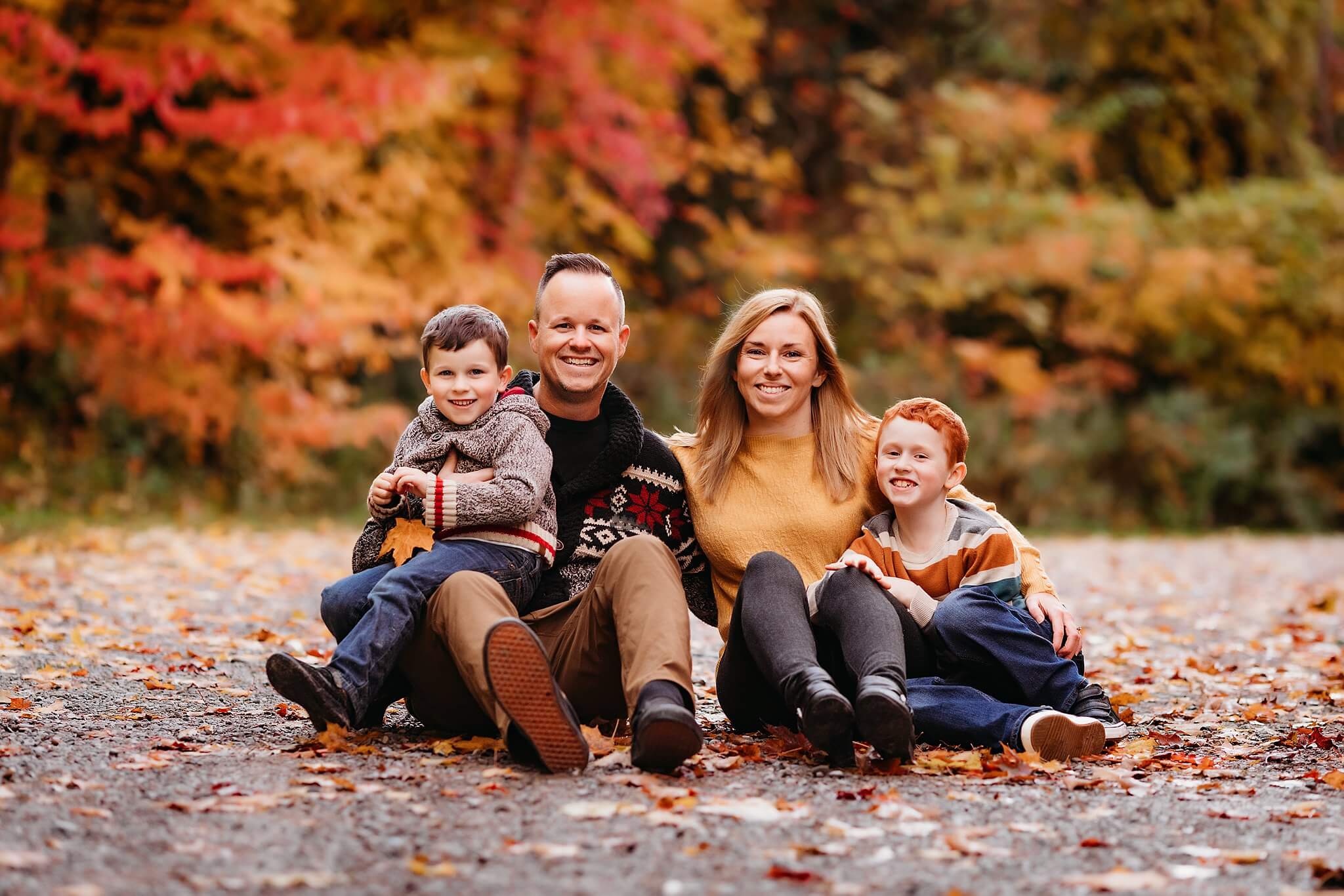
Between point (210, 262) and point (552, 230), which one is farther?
point (552, 230)

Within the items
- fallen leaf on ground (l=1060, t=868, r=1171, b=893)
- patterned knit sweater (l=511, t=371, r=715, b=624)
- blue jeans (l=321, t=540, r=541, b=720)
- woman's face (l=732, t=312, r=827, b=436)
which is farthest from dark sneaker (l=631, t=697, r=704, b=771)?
woman's face (l=732, t=312, r=827, b=436)

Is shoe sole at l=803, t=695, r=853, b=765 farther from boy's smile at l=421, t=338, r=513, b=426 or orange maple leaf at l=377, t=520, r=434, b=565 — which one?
boy's smile at l=421, t=338, r=513, b=426

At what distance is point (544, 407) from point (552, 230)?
10.3 meters

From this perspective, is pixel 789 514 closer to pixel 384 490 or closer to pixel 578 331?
pixel 578 331

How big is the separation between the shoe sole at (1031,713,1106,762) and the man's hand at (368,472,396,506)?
1704 mm

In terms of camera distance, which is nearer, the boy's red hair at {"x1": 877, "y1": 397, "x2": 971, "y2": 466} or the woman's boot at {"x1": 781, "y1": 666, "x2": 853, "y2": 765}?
the woman's boot at {"x1": 781, "y1": 666, "x2": 853, "y2": 765}

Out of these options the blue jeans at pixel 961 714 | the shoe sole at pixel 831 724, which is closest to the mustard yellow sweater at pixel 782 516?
the blue jeans at pixel 961 714

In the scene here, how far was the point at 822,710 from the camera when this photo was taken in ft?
10.3

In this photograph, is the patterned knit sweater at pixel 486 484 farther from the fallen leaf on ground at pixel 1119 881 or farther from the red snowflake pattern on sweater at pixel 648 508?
the fallen leaf on ground at pixel 1119 881

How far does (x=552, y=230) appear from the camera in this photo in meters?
13.9

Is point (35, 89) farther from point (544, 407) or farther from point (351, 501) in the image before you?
point (544, 407)

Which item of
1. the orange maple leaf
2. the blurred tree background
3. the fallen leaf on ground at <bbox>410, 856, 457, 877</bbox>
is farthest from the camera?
the blurred tree background

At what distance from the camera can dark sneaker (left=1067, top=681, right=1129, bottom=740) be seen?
Result: 3.70 meters

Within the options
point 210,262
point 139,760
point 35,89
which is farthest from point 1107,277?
point 139,760
